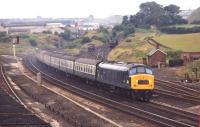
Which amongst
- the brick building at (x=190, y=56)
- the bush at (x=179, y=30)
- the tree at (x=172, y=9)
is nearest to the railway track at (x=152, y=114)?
the brick building at (x=190, y=56)

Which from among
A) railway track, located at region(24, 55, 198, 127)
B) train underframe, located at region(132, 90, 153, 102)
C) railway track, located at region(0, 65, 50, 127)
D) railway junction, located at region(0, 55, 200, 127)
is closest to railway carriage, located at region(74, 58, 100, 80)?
railway junction, located at region(0, 55, 200, 127)

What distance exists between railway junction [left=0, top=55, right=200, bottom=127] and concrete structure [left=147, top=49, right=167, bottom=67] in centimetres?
2253

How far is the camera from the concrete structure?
6875 cm

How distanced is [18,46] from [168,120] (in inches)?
5119

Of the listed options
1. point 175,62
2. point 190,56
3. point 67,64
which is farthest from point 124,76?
point 190,56

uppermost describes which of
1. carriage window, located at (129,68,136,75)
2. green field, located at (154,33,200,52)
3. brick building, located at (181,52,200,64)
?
carriage window, located at (129,68,136,75)

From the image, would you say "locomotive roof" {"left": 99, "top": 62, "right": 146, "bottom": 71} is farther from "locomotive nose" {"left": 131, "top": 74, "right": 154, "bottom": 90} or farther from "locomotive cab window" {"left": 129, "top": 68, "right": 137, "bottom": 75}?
"locomotive nose" {"left": 131, "top": 74, "right": 154, "bottom": 90}

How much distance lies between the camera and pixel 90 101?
35969 millimetres

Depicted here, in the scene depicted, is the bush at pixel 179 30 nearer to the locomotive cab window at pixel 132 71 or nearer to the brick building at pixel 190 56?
the brick building at pixel 190 56

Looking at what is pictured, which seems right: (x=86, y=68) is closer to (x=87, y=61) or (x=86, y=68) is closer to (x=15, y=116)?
(x=87, y=61)

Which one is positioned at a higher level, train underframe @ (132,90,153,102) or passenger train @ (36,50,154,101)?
passenger train @ (36,50,154,101)

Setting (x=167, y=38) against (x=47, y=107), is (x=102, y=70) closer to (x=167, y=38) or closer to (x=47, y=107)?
(x=47, y=107)

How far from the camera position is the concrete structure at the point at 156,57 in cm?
6875

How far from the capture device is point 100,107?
32.7m
